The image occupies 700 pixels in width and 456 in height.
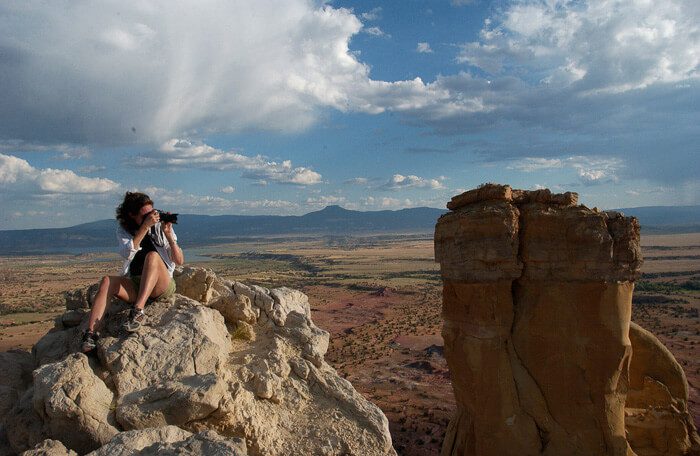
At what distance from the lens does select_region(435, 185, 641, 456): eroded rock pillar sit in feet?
27.5

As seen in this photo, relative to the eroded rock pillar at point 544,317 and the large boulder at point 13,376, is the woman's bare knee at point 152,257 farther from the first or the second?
the eroded rock pillar at point 544,317

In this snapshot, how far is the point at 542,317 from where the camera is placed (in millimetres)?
8625

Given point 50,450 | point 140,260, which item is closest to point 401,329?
point 140,260

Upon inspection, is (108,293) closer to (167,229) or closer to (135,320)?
(135,320)

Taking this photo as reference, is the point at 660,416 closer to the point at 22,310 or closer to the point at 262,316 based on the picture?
the point at 262,316

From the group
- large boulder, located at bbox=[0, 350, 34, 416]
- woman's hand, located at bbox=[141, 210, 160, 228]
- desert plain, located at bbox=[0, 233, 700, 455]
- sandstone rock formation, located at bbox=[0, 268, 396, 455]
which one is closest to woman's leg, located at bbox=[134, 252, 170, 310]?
sandstone rock formation, located at bbox=[0, 268, 396, 455]

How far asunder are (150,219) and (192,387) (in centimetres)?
216

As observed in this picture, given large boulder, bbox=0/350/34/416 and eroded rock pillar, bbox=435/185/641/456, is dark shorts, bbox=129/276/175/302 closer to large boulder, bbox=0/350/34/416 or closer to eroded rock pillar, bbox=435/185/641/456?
large boulder, bbox=0/350/34/416

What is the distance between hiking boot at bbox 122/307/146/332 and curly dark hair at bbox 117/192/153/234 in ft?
3.60

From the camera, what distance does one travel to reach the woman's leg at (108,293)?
555cm

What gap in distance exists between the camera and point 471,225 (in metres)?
8.53

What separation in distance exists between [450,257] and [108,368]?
19.3ft

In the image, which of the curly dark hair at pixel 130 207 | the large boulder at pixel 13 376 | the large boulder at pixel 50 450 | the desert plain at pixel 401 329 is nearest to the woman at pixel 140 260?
the curly dark hair at pixel 130 207

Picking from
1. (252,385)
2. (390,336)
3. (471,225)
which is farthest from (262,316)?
(390,336)
